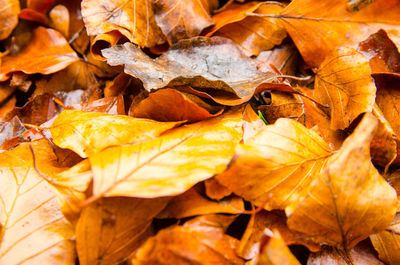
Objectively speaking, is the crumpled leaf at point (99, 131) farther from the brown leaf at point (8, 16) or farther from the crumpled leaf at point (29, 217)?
the brown leaf at point (8, 16)

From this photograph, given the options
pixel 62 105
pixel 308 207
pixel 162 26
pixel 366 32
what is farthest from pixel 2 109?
pixel 366 32

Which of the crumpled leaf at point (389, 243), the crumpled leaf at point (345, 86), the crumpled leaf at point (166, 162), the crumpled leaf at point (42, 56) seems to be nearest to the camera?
the crumpled leaf at point (166, 162)

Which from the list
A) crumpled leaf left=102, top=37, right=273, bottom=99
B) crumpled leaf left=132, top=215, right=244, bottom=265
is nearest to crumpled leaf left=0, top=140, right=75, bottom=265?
crumpled leaf left=132, top=215, right=244, bottom=265

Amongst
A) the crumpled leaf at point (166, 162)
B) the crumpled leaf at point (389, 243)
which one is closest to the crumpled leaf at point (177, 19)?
the crumpled leaf at point (166, 162)

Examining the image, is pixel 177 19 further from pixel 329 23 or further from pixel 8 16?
pixel 8 16

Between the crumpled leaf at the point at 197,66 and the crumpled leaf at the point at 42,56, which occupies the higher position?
the crumpled leaf at the point at 197,66

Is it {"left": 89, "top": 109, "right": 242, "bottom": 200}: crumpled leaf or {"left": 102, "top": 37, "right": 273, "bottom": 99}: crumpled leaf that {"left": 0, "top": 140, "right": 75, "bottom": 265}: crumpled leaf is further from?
{"left": 102, "top": 37, "right": 273, "bottom": 99}: crumpled leaf

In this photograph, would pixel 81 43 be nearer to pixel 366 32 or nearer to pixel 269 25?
pixel 269 25
